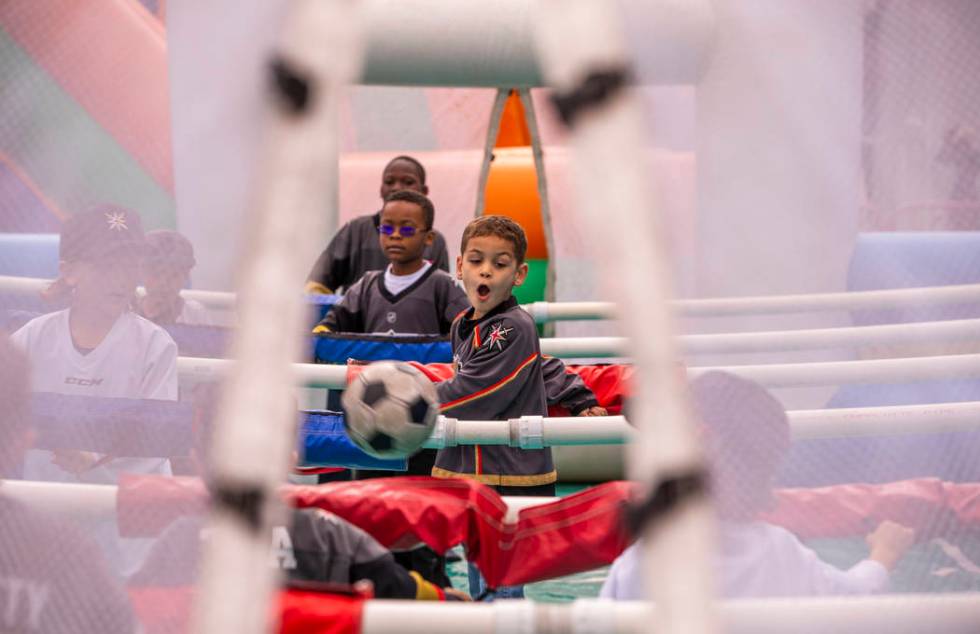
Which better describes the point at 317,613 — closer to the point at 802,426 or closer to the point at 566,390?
the point at 802,426

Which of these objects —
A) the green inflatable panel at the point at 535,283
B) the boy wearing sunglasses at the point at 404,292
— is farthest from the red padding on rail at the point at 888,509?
the green inflatable panel at the point at 535,283

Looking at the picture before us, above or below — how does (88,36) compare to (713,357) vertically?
above

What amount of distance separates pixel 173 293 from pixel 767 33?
0.76 meters

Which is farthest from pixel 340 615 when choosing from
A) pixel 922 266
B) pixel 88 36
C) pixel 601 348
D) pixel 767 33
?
pixel 601 348

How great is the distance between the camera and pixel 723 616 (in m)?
0.73

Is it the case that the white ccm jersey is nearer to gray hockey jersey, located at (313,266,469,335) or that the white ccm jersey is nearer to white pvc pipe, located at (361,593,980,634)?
white pvc pipe, located at (361,593,980,634)

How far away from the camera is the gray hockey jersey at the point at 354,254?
8.87 feet

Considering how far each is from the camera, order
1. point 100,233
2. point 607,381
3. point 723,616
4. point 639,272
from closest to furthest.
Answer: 1. point 639,272
2. point 723,616
3. point 100,233
4. point 607,381

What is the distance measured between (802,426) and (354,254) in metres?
1.73

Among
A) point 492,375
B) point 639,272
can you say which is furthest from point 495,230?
point 639,272

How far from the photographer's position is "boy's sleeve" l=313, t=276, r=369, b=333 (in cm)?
232

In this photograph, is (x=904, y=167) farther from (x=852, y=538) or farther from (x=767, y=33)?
(x=852, y=538)

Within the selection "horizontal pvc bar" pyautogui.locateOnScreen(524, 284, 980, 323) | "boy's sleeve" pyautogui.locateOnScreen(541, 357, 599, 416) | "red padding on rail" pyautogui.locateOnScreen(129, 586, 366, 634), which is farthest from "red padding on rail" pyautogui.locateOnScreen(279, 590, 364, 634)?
"boy's sleeve" pyautogui.locateOnScreen(541, 357, 599, 416)

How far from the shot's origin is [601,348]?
204cm
